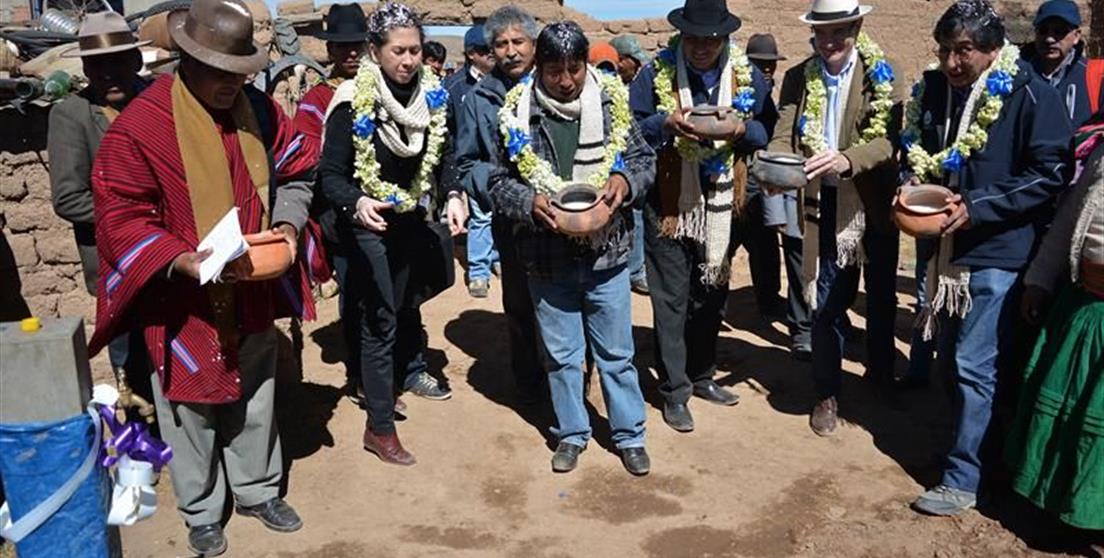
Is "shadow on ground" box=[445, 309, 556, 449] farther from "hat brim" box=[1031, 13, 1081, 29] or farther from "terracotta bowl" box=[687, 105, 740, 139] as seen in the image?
"hat brim" box=[1031, 13, 1081, 29]

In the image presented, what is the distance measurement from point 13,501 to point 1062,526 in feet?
13.3

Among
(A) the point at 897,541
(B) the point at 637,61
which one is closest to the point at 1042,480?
(A) the point at 897,541

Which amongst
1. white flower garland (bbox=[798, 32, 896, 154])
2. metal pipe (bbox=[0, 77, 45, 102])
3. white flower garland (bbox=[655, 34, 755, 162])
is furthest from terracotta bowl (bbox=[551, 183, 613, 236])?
metal pipe (bbox=[0, 77, 45, 102])

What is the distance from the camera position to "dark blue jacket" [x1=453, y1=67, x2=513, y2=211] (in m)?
4.74

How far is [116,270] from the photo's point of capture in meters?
3.81

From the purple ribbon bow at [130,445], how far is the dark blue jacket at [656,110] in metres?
2.79

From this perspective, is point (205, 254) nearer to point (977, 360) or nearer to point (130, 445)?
point (130, 445)

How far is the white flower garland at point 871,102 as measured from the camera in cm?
484

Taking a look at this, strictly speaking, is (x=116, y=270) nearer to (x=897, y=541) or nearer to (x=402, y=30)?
(x=402, y=30)

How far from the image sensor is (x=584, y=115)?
458 centimetres

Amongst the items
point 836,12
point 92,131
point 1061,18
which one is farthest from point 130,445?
point 1061,18

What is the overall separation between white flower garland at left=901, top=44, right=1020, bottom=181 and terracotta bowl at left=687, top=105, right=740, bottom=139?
0.86 meters

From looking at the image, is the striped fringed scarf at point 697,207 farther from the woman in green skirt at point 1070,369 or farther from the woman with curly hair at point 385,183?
the woman in green skirt at point 1070,369

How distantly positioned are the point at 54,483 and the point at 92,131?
2.07 meters
